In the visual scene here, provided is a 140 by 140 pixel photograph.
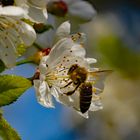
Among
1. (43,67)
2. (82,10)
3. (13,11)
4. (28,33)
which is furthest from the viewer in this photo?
(82,10)

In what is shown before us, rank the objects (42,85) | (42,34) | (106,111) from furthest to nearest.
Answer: (106,111), (42,34), (42,85)

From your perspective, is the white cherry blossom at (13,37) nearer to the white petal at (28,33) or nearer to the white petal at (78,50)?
the white petal at (28,33)

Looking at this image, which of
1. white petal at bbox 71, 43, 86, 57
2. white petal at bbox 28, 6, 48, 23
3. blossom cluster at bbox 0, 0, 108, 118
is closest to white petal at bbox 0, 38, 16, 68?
blossom cluster at bbox 0, 0, 108, 118

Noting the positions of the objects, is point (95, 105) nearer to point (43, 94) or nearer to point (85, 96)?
point (85, 96)

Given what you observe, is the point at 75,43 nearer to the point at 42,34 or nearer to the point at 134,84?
the point at 42,34

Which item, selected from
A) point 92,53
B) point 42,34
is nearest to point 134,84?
point 92,53

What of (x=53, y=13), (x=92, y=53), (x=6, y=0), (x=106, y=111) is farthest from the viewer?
(x=106, y=111)

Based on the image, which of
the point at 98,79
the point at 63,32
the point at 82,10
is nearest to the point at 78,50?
the point at 63,32
